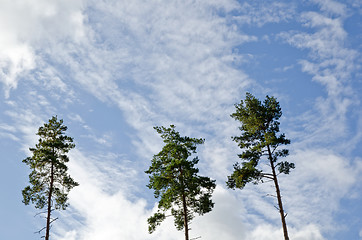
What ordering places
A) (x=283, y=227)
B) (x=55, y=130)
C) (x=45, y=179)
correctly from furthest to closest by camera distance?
(x=55, y=130), (x=45, y=179), (x=283, y=227)

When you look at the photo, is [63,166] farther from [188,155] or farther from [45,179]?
[188,155]

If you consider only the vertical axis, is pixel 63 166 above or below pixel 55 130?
below

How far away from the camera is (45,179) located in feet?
90.6

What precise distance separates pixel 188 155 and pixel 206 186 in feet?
9.81

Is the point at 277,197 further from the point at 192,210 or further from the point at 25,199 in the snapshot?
the point at 25,199

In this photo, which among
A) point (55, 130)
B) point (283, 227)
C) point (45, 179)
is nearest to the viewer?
point (283, 227)

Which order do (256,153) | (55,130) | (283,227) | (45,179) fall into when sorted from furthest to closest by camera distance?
1. (55,130)
2. (45,179)
3. (256,153)
4. (283,227)

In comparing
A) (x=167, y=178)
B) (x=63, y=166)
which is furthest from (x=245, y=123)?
(x=63, y=166)

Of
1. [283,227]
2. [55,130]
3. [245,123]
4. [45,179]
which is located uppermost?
[55,130]

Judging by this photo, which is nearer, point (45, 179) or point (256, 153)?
point (256, 153)

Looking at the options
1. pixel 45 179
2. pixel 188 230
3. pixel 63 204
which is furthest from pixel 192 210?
pixel 45 179

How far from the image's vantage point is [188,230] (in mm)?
26078

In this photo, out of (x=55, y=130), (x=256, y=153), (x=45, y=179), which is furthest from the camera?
(x=55, y=130)

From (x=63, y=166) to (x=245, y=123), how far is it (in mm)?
15414
